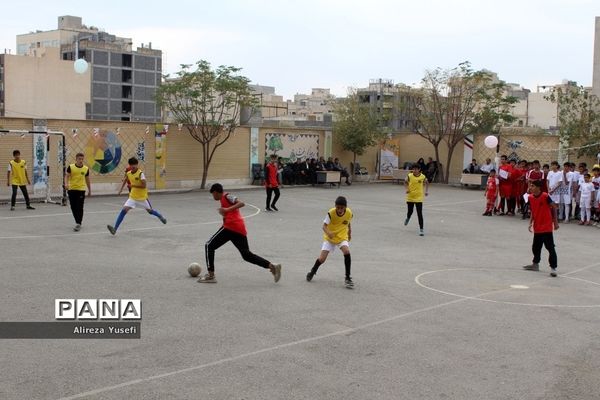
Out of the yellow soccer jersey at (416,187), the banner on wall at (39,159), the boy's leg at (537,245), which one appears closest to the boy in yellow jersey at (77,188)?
the yellow soccer jersey at (416,187)

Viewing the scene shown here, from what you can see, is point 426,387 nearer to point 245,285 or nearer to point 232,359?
point 232,359

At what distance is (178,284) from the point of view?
11438 millimetres

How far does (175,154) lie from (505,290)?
22.4 meters

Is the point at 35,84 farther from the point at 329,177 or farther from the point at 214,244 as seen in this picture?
the point at 214,244

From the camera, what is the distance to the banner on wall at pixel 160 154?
31.3m

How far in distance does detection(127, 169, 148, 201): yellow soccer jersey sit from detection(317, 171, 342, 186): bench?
1854 cm

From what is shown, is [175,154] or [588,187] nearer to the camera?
[588,187]

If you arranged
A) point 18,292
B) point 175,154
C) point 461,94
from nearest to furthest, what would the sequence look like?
1. point 18,292
2. point 175,154
3. point 461,94

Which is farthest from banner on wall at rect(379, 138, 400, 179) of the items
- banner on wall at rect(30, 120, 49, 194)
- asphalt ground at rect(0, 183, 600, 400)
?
asphalt ground at rect(0, 183, 600, 400)

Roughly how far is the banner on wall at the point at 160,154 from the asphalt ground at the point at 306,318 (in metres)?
12.7

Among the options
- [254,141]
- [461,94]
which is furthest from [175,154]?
[461,94]

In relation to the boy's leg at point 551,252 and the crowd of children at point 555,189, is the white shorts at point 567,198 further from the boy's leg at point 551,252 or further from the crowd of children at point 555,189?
the boy's leg at point 551,252

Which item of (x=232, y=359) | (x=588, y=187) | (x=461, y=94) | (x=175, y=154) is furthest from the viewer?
(x=461, y=94)

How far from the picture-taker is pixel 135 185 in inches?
679
